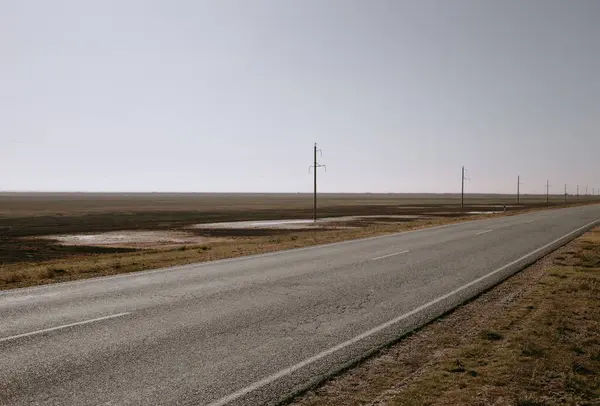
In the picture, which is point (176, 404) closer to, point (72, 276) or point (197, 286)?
point (197, 286)

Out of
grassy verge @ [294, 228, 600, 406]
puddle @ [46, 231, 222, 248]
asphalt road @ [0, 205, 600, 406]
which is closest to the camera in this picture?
grassy verge @ [294, 228, 600, 406]

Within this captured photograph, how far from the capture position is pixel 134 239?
1165 inches

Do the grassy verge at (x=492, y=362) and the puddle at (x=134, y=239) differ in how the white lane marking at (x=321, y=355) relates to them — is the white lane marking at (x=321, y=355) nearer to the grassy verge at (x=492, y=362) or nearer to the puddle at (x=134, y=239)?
the grassy verge at (x=492, y=362)

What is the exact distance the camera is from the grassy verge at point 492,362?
474 cm

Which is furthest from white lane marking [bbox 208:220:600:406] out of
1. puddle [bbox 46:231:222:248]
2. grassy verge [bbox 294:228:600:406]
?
puddle [bbox 46:231:222:248]

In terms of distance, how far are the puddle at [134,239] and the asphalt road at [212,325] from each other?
14.7 metres

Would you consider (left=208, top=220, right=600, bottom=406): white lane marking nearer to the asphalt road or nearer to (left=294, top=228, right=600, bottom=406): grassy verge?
the asphalt road

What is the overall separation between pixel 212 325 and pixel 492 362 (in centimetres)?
404

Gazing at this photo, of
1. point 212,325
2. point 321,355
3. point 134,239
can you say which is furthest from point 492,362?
point 134,239

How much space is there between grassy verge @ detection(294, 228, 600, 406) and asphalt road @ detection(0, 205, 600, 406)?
0.44 metres

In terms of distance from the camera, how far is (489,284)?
10.8m

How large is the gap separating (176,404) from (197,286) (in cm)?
594

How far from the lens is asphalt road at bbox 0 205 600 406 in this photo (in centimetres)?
502

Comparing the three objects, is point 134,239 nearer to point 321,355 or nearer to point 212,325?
point 212,325
